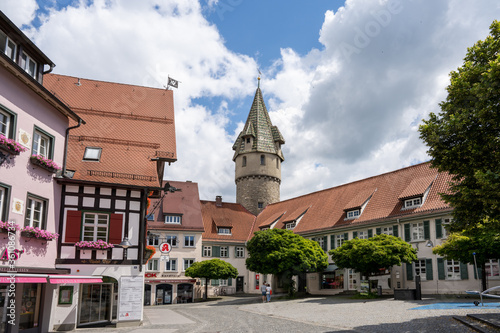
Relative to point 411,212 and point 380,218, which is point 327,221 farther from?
point 411,212

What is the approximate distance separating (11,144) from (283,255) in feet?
80.2

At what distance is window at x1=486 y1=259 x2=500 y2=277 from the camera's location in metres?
30.3

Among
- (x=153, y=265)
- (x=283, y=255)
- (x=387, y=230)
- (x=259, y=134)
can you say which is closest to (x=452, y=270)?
(x=387, y=230)

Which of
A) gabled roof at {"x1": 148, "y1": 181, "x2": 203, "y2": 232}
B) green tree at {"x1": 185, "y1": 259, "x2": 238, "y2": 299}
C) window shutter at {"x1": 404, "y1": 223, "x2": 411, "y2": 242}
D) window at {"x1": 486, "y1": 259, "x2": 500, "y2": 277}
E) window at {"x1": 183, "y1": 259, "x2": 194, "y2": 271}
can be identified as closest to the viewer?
window at {"x1": 486, "y1": 259, "x2": 500, "y2": 277}

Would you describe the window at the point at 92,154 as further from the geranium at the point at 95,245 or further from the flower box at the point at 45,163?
the geranium at the point at 95,245

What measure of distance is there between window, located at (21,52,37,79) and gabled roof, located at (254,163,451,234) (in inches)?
1014

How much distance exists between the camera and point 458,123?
15500mm

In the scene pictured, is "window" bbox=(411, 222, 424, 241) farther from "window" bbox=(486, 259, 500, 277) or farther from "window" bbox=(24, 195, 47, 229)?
"window" bbox=(24, 195, 47, 229)

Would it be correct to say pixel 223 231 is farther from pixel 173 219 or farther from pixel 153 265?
pixel 153 265

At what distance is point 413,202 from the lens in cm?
3697

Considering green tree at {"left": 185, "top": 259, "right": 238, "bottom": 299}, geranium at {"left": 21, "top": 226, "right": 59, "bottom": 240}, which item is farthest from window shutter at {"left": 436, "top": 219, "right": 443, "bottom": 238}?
geranium at {"left": 21, "top": 226, "right": 59, "bottom": 240}

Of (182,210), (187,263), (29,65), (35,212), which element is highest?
(29,65)

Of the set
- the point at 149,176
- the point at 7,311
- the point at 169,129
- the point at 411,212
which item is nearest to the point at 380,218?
the point at 411,212

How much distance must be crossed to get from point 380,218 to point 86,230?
25.5 metres
